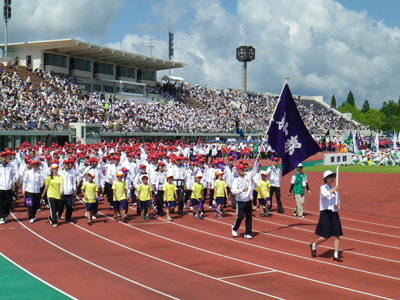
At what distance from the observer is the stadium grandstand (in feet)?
115

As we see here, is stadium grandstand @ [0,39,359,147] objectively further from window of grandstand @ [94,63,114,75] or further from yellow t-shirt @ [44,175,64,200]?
yellow t-shirt @ [44,175,64,200]

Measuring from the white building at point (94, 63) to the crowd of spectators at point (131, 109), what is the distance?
86.0 inches

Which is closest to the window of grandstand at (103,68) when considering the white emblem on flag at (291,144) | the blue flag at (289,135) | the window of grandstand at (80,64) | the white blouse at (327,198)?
the window of grandstand at (80,64)

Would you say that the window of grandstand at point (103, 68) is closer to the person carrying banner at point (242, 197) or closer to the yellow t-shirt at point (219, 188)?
the yellow t-shirt at point (219, 188)

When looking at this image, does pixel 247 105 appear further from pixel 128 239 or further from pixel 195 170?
pixel 128 239

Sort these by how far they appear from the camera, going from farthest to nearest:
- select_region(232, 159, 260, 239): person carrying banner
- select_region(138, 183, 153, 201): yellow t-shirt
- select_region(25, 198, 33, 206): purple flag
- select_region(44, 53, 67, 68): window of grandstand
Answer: select_region(44, 53, 67, 68): window of grandstand
select_region(138, 183, 153, 201): yellow t-shirt
select_region(25, 198, 33, 206): purple flag
select_region(232, 159, 260, 239): person carrying banner

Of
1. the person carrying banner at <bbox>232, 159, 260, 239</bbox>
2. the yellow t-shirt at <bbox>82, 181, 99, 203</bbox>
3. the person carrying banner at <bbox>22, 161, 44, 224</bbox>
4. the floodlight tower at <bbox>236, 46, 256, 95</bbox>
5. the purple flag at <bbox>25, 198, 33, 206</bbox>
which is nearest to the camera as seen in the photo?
the person carrying banner at <bbox>232, 159, 260, 239</bbox>

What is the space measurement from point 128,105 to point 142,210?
35950 millimetres

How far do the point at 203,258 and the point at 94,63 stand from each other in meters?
48.5

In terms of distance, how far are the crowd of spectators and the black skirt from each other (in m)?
27.6

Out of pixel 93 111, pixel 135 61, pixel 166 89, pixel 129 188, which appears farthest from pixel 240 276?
pixel 166 89

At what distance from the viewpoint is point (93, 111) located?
41.9m

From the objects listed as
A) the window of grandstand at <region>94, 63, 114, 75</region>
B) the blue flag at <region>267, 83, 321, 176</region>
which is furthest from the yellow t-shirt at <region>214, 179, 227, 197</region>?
the window of grandstand at <region>94, 63, 114, 75</region>

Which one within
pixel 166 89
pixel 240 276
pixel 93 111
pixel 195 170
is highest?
pixel 166 89
